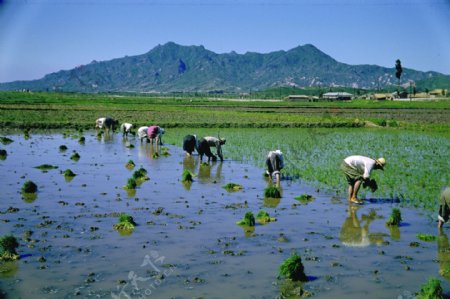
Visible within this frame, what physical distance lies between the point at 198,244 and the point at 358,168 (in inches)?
198

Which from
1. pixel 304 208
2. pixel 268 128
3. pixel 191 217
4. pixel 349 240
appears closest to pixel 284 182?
pixel 304 208

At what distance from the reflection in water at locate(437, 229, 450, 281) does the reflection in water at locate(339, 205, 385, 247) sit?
1.03 metres

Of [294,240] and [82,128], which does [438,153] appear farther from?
[82,128]

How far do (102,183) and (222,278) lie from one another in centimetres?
866

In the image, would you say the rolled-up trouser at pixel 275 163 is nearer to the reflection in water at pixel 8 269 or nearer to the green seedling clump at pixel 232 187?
the green seedling clump at pixel 232 187

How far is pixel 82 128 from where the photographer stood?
119 ft

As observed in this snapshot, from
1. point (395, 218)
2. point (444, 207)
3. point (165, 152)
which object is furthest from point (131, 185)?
point (165, 152)

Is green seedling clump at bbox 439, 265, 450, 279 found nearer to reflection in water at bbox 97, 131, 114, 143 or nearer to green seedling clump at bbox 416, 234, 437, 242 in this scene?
green seedling clump at bbox 416, 234, 437, 242

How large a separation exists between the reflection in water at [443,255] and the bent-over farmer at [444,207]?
23cm

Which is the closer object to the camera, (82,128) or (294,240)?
(294,240)

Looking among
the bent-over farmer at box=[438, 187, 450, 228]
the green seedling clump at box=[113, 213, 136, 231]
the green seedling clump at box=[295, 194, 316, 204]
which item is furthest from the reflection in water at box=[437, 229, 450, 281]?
the green seedling clump at box=[113, 213, 136, 231]

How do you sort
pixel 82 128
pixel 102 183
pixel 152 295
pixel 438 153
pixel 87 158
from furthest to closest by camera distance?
pixel 82 128
pixel 438 153
pixel 87 158
pixel 102 183
pixel 152 295

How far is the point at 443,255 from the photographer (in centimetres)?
859

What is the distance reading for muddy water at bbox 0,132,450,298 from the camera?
279 inches
